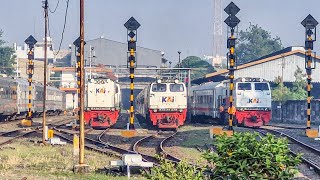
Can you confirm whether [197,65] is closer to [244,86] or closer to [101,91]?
[244,86]

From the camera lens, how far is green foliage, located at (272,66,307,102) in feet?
199

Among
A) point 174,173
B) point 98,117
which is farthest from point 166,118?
point 174,173

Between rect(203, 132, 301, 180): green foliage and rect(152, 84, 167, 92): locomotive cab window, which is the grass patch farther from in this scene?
rect(152, 84, 167, 92): locomotive cab window

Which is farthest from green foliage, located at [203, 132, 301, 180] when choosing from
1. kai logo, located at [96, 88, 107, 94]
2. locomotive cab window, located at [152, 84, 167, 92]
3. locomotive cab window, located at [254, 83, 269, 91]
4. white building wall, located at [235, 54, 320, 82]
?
white building wall, located at [235, 54, 320, 82]

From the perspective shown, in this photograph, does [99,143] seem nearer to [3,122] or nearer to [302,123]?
[3,122]

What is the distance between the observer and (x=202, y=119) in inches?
1960

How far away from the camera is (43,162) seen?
18.6 m

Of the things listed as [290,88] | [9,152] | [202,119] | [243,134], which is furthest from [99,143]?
[290,88]

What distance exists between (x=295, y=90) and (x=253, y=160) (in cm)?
5895

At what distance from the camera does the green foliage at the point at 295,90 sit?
6078 centimetres

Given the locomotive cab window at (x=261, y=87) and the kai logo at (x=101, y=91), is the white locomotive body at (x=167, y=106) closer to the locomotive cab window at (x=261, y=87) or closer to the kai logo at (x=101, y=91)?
the kai logo at (x=101, y=91)

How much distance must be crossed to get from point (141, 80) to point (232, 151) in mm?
90891

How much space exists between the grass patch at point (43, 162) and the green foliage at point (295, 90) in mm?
38754

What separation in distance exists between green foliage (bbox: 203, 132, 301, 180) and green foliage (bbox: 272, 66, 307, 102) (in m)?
51.2
